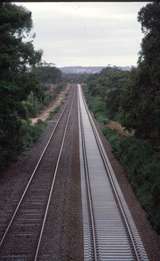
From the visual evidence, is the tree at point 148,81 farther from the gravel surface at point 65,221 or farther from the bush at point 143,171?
the gravel surface at point 65,221

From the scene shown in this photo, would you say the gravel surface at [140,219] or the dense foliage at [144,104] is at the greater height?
the dense foliage at [144,104]

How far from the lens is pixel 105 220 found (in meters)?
18.1

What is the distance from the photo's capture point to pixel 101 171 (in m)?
28.4

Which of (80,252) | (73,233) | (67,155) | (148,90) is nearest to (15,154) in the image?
(67,155)

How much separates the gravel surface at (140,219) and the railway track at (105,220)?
20 cm

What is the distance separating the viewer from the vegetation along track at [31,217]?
14.5m

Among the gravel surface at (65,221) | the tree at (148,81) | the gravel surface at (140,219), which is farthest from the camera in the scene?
the tree at (148,81)

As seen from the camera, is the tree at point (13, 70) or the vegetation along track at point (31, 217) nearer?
the vegetation along track at point (31, 217)

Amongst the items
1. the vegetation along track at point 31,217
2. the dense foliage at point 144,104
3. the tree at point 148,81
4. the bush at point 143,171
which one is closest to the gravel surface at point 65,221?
the vegetation along track at point 31,217

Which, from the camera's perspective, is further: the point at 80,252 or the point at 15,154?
the point at 15,154

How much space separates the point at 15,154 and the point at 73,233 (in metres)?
15.0

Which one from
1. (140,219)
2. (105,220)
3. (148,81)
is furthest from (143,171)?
(148,81)

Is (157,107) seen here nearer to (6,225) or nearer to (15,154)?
(15,154)

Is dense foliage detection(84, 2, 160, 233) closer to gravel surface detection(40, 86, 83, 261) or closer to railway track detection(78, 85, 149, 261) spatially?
railway track detection(78, 85, 149, 261)
